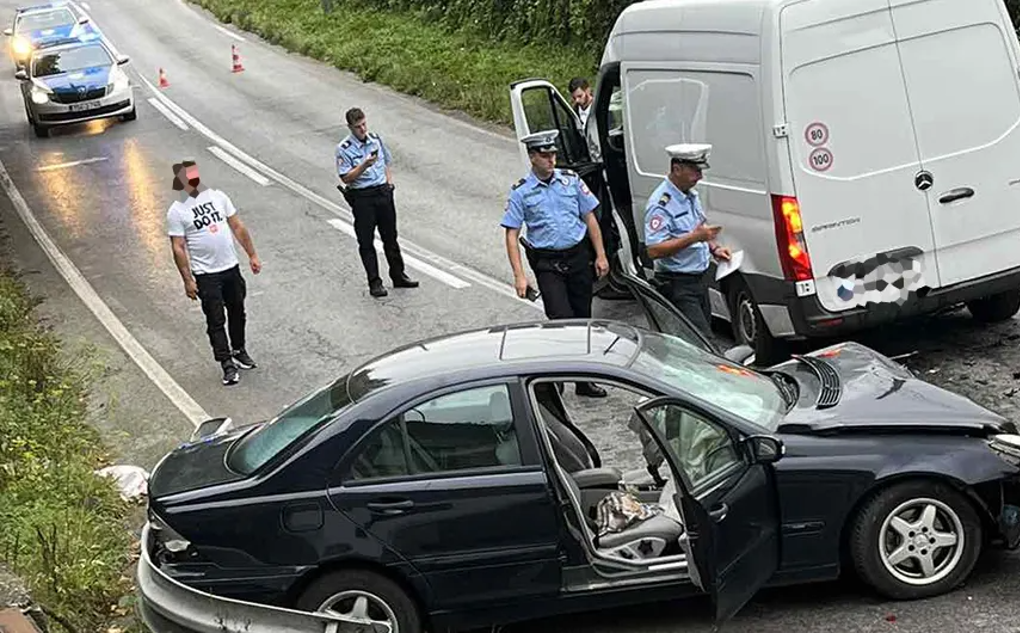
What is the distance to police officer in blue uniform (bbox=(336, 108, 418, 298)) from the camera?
1296cm

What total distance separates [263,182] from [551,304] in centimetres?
1072

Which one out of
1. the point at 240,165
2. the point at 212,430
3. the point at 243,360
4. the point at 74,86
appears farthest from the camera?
the point at 74,86

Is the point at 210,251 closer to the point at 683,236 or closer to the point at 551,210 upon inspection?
the point at 551,210

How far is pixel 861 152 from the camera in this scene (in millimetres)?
8758

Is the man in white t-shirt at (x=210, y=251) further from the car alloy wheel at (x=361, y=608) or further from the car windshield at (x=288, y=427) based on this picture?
the car alloy wheel at (x=361, y=608)

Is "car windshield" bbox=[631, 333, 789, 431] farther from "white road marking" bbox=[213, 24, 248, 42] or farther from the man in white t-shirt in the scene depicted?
"white road marking" bbox=[213, 24, 248, 42]

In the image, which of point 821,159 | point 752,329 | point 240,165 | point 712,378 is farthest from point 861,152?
point 240,165

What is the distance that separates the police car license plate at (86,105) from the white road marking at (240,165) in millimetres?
3565

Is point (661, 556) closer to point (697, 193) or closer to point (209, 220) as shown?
point (697, 193)

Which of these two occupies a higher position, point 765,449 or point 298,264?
point 765,449

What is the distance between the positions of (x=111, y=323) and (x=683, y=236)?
21.7 ft

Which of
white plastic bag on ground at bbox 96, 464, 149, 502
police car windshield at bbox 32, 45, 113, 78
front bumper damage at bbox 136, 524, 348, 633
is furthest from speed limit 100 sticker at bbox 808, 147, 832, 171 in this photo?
police car windshield at bbox 32, 45, 113, 78

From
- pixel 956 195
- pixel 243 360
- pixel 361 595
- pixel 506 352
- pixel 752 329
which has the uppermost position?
pixel 506 352

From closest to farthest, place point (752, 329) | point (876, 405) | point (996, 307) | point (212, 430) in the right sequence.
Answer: point (876, 405) → point (212, 430) → point (752, 329) → point (996, 307)
